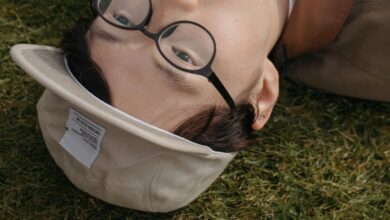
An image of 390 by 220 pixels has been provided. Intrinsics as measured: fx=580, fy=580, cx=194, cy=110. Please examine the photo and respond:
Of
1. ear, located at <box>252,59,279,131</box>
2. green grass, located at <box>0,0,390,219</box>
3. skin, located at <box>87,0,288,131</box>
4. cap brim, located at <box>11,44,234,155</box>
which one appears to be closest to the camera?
cap brim, located at <box>11,44,234,155</box>

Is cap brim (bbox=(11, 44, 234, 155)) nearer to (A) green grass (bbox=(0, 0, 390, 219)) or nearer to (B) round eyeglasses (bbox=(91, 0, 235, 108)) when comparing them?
(B) round eyeglasses (bbox=(91, 0, 235, 108))

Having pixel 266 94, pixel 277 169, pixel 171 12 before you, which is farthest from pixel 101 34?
pixel 277 169

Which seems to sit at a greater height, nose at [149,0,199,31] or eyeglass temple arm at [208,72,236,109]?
nose at [149,0,199,31]

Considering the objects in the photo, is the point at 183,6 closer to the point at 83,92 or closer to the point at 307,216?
the point at 83,92

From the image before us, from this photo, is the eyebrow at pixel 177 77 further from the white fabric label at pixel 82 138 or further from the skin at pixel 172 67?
the white fabric label at pixel 82 138

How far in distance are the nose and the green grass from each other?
0.76 metres

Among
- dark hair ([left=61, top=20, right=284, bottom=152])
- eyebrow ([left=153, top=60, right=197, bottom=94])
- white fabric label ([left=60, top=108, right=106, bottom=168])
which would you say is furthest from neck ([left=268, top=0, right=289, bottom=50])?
white fabric label ([left=60, top=108, right=106, bottom=168])

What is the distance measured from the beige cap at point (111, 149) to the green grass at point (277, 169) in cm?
32

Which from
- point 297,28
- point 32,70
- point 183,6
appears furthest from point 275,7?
point 32,70

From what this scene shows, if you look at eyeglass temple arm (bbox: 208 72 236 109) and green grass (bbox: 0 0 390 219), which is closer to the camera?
eyeglass temple arm (bbox: 208 72 236 109)

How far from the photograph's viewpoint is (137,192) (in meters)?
1.72

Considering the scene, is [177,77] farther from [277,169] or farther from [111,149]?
[277,169]

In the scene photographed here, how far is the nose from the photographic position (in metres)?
1.69

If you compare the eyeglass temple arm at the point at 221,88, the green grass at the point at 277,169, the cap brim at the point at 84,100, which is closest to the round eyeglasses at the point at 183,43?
the eyeglass temple arm at the point at 221,88
